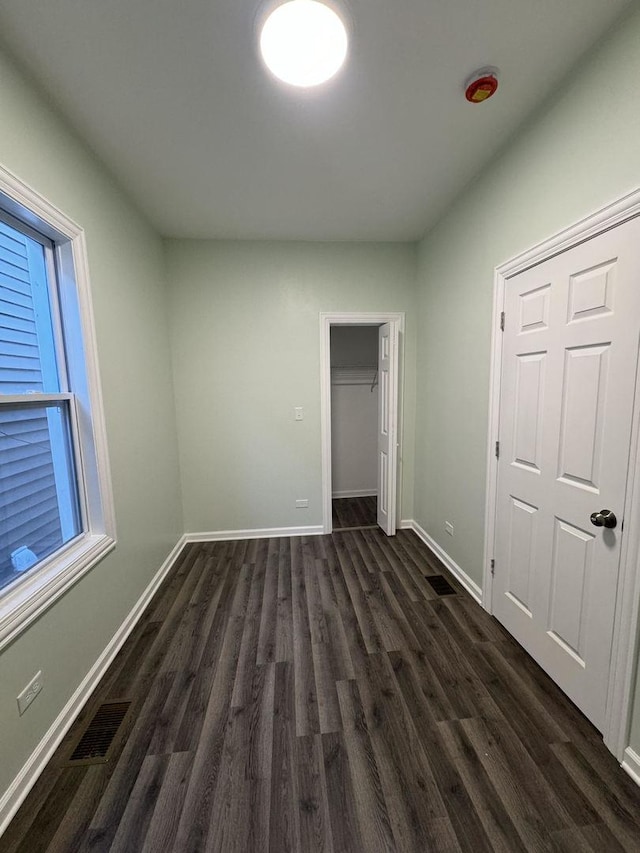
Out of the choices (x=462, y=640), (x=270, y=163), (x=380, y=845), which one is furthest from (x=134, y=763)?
(x=270, y=163)

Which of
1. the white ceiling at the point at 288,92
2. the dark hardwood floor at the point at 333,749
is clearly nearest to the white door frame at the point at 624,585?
the dark hardwood floor at the point at 333,749

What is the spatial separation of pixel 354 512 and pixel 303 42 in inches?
142

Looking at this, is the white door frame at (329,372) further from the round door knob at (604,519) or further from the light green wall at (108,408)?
→ the round door knob at (604,519)

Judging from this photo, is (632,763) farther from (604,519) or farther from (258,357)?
(258,357)

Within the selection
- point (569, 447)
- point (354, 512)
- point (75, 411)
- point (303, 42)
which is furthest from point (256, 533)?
point (303, 42)

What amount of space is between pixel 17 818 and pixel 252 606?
4.02ft

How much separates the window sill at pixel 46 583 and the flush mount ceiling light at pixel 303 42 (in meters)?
2.31

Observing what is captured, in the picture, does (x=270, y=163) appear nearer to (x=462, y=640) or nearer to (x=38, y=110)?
(x=38, y=110)

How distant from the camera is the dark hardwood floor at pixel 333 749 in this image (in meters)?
1.05

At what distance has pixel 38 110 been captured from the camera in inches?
54.7

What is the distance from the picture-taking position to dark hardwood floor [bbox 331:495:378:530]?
347cm

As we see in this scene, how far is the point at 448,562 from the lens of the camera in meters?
2.57

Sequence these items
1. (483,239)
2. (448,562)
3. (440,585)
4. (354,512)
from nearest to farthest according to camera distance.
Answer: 1. (483,239)
2. (440,585)
3. (448,562)
4. (354,512)

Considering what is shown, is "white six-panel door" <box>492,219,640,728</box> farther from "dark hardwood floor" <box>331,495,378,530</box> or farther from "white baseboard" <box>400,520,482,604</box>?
"dark hardwood floor" <box>331,495,378,530</box>
